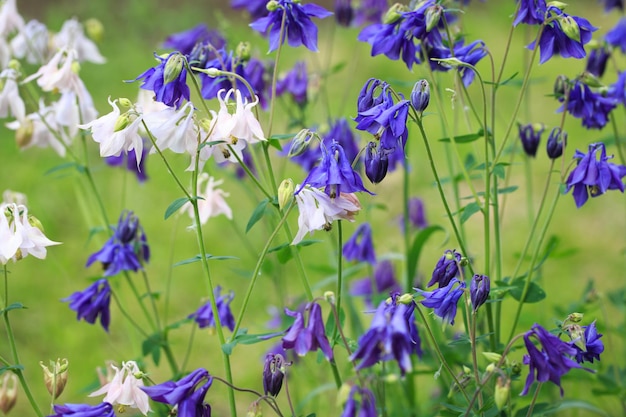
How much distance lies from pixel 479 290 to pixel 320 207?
0.36 m

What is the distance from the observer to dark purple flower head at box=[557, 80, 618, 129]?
212cm

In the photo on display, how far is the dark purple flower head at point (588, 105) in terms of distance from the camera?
6.95 feet

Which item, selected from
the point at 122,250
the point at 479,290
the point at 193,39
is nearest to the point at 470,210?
the point at 479,290

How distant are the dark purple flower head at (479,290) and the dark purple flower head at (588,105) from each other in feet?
2.49

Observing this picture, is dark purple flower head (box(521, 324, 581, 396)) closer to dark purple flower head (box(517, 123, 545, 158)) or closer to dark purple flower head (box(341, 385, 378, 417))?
dark purple flower head (box(341, 385, 378, 417))

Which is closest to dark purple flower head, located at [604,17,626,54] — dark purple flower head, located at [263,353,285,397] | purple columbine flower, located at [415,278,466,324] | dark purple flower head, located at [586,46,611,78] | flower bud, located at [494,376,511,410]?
dark purple flower head, located at [586,46,611,78]

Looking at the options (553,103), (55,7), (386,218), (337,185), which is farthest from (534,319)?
(55,7)

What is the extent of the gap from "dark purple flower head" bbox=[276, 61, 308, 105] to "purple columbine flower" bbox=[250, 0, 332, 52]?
0.68m

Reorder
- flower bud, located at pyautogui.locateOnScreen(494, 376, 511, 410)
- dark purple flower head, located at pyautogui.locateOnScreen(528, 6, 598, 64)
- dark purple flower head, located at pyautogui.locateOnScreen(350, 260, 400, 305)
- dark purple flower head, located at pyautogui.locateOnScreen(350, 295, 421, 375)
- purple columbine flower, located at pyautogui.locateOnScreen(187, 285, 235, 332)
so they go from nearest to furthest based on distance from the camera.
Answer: dark purple flower head, located at pyautogui.locateOnScreen(350, 295, 421, 375) → flower bud, located at pyautogui.locateOnScreen(494, 376, 511, 410) → dark purple flower head, located at pyautogui.locateOnScreen(528, 6, 598, 64) → purple columbine flower, located at pyautogui.locateOnScreen(187, 285, 235, 332) → dark purple flower head, located at pyautogui.locateOnScreen(350, 260, 400, 305)

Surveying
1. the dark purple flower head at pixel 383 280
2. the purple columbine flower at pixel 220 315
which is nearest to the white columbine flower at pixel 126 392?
the purple columbine flower at pixel 220 315

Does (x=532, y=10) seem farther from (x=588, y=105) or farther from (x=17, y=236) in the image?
(x=17, y=236)

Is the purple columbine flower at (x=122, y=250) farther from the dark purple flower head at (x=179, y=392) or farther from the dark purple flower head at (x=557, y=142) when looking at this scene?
the dark purple flower head at (x=557, y=142)

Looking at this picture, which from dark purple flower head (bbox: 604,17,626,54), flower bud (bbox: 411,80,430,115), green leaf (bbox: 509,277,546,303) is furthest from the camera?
dark purple flower head (bbox: 604,17,626,54)

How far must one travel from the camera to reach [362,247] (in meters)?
2.61
